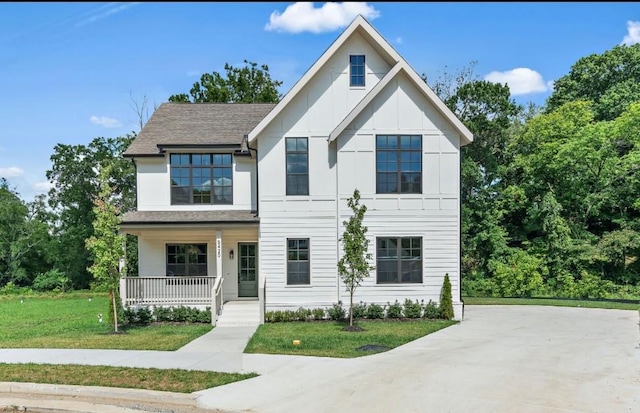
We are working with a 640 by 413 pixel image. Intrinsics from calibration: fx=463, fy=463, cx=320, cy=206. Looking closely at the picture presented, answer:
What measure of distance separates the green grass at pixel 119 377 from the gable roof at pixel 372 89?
8.97 meters

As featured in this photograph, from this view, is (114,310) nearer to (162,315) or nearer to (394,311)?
(162,315)

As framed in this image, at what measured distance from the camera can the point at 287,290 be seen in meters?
15.9

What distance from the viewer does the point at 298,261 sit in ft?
52.7

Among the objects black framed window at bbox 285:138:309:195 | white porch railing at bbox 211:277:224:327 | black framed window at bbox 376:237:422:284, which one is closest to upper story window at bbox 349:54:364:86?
black framed window at bbox 285:138:309:195

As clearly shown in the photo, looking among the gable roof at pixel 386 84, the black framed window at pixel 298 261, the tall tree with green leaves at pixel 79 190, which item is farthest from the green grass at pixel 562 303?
the tall tree with green leaves at pixel 79 190

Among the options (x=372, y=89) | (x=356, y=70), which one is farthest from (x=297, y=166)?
(x=356, y=70)

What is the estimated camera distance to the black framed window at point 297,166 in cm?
1620

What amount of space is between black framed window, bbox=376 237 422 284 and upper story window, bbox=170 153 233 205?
607 cm

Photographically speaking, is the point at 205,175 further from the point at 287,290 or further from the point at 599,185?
the point at 599,185

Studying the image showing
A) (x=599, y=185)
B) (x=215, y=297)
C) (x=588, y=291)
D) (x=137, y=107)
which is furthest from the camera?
(x=137, y=107)

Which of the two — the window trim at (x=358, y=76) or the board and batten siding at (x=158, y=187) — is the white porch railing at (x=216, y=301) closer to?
the board and batten siding at (x=158, y=187)

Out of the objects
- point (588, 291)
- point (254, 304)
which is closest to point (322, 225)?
point (254, 304)

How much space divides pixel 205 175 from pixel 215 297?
15.8ft

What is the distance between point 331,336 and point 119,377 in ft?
19.2
